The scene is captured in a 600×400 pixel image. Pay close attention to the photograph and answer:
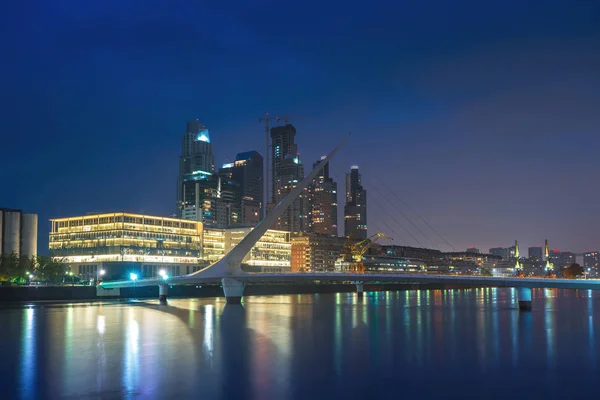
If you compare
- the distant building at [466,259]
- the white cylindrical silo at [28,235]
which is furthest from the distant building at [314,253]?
the white cylindrical silo at [28,235]

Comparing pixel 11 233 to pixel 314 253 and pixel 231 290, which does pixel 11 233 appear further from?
pixel 314 253

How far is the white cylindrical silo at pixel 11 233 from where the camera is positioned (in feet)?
323

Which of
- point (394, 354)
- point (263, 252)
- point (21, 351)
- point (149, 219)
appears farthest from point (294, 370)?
point (263, 252)

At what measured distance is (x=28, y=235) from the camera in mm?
103312

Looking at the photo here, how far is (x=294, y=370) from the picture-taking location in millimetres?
21281

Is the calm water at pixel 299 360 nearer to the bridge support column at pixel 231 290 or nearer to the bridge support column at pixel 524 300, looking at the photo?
the bridge support column at pixel 524 300

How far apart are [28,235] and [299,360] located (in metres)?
93.2

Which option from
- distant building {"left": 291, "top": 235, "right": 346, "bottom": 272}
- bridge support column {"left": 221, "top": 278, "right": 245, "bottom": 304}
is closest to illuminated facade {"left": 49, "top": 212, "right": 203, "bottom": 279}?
distant building {"left": 291, "top": 235, "right": 346, "bottom": 272}

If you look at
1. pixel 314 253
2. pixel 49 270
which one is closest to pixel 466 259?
pixel 314 253

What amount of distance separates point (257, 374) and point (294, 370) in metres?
1.48

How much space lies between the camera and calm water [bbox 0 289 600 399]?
59.1ft

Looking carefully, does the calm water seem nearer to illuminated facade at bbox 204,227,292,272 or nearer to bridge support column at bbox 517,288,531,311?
bridge support column at bbox 517,288,531,311

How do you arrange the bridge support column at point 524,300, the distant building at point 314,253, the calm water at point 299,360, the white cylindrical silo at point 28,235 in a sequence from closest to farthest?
the calm water at point 299,360 < the bridge support column at point 524,300 < the white cylindrical silo at point 28,235 < the distant building at point 314,253

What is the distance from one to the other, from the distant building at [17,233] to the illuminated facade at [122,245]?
12.0m
